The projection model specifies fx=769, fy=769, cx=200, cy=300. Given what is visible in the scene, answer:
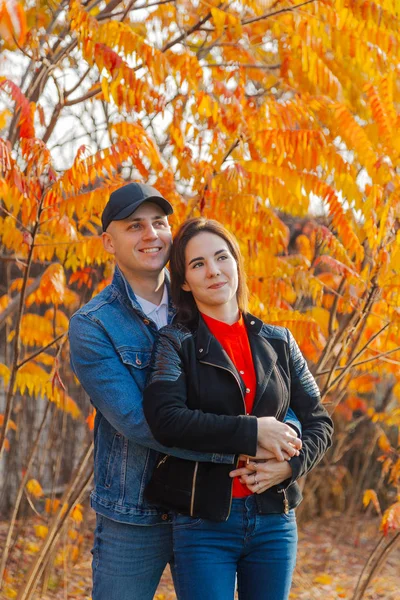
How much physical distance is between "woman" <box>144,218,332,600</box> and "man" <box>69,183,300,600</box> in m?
0.09

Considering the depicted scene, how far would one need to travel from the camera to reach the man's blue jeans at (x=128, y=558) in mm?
2881

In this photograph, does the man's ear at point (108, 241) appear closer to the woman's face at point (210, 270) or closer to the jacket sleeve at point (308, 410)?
the woman's face at point (210, 270)

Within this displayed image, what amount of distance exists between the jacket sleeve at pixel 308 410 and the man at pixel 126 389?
38 centimetres

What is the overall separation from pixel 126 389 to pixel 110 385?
0.06m

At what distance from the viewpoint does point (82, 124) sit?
733cm

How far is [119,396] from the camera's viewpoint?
2734 mm

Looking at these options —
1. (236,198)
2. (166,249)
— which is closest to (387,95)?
(236,198)

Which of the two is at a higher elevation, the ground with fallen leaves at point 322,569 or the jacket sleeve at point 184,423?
the jacket sleeve at point 184,423

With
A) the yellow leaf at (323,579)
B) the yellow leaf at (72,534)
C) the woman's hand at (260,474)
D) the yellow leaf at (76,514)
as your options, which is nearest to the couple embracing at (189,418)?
the woman's hand at (260,474)

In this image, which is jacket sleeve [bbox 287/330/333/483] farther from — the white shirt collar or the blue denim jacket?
the white shirt collar

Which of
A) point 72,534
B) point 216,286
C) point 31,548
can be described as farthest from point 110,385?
point 31,548

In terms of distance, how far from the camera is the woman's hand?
2734 mm

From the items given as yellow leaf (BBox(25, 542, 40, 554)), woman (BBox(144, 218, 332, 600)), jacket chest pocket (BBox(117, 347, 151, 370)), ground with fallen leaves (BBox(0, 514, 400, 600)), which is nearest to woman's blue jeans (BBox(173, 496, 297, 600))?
woman (BBox(144, 218, 332, 600))

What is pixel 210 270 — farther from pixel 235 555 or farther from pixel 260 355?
pixel 235 555
